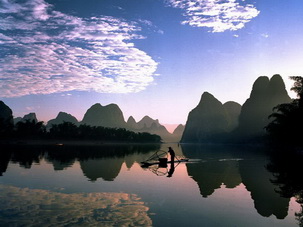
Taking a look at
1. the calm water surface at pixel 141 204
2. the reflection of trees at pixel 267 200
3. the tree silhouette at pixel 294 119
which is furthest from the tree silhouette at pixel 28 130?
the reflection of trees at pixel 267 200

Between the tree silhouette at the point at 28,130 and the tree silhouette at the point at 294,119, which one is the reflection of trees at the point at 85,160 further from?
the tree silhouette at the point at 28,130

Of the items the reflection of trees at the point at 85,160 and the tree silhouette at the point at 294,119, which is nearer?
the reflection of trees at the point at 85,160

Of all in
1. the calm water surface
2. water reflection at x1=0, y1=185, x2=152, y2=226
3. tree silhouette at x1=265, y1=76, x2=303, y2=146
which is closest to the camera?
Answer: water reflection at x1=0, y1=185, x2=152, y2=226

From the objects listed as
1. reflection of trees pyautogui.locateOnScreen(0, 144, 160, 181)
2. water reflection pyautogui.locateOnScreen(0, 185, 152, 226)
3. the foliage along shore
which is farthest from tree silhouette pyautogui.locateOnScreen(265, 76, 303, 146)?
the foliage along shore

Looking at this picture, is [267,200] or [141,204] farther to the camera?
[267,200]

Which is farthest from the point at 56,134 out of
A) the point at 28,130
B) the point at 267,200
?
the point at 267,200

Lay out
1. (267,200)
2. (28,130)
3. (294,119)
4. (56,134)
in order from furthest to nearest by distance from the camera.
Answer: (56,134) < (28,130) < (294,119) < (267,200)

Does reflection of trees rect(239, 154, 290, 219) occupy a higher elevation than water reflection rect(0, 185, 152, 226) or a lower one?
higher

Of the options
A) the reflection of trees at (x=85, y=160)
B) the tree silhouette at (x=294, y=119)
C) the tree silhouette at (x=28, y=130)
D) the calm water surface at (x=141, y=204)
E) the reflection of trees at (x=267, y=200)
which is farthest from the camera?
the tree silhouette at (x=28, y=130)

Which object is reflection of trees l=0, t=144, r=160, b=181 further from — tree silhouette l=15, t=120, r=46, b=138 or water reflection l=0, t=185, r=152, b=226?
tree silhouette l=15, t=120, r=46, b=138

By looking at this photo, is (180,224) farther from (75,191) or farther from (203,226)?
(75,191)

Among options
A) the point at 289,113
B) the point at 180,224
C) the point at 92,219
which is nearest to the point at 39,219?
the point at 92,219

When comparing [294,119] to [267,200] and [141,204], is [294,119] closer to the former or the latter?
[267,200]

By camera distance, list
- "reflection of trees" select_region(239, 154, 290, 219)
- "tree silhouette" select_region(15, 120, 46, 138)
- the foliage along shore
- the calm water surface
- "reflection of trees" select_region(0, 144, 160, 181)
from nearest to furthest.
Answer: the calm water surface < "reflection of trees" select_region(239, 154, 290, 219) < "reflection of trees" select_region(0, 144, 160, 181) < the foliage along shore < "tree silhouette" select_region(15, 120, 46, 138)
